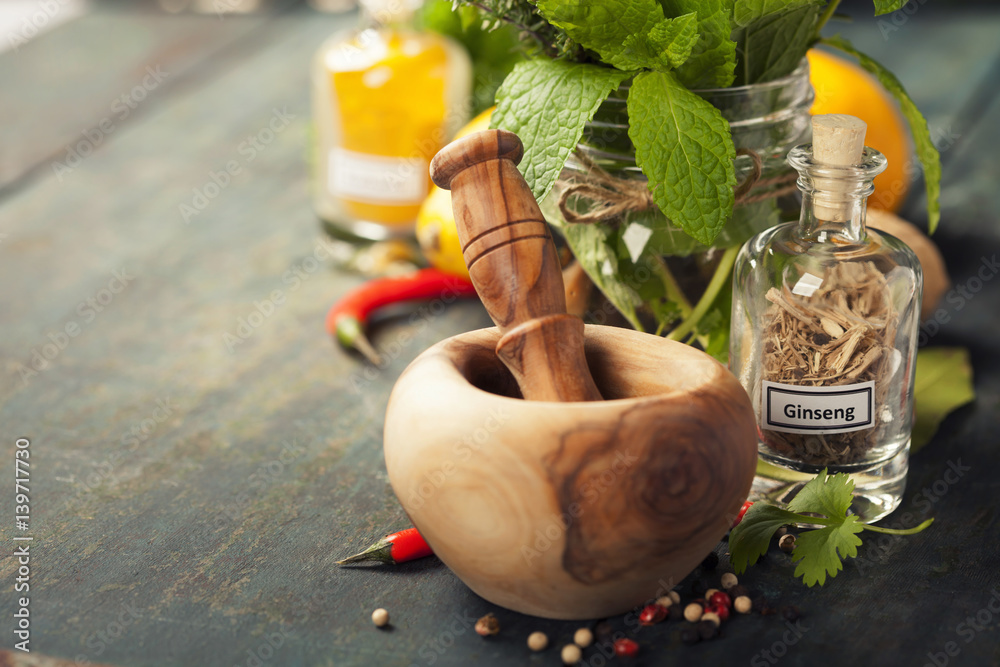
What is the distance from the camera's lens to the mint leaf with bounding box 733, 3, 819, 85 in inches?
26.9

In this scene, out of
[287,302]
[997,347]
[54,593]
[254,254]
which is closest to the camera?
[54,593]

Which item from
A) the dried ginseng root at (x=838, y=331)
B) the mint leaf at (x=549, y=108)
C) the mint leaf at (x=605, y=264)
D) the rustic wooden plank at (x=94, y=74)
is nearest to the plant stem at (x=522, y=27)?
the mint leaf at (x=549, y=108)

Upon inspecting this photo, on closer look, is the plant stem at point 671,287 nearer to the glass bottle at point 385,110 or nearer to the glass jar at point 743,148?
the glass jar at point 743,148

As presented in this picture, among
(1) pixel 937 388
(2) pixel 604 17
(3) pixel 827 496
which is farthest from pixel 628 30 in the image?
(1) pixel 937 388

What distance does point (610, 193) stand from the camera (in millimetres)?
734

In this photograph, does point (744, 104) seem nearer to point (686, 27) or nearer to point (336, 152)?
point (686, 27)

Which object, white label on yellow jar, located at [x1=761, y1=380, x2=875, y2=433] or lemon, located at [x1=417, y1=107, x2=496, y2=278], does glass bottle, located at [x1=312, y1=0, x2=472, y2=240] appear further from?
white label on yellow jar, located at [x1=761, y1=380, x2=875, y2=433]

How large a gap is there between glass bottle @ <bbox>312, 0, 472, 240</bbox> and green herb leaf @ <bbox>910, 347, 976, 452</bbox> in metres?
0.62

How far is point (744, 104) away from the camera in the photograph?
0.72m

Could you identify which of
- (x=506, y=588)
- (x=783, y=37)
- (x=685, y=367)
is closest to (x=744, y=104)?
(x=783, y=37)

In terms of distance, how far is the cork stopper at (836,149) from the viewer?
619mm

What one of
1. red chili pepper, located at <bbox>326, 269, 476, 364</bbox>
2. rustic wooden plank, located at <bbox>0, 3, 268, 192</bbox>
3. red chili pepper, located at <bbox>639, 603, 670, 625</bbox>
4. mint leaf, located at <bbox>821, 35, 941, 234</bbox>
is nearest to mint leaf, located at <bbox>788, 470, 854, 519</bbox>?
red chili pepper, located at <bbox>639, 603, 670, 625</bbox>

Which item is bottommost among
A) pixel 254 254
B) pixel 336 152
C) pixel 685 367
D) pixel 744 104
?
pixel 254 254

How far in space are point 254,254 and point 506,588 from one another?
2.57 feet
